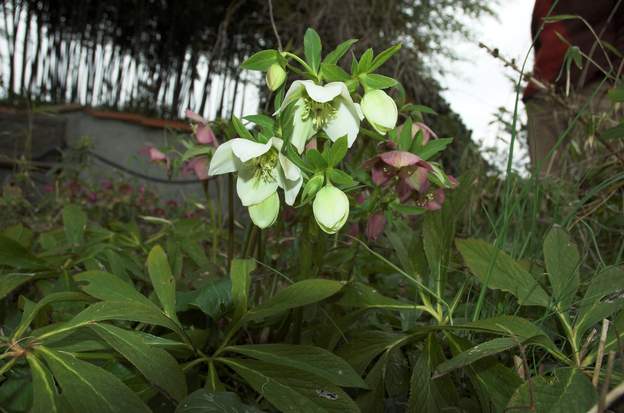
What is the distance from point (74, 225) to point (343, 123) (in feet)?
1.61

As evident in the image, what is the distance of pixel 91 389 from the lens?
0.40m

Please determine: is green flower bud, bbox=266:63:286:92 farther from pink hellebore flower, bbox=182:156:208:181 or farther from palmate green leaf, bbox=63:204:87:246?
palmate green leaf, bbox=63:204:87:246

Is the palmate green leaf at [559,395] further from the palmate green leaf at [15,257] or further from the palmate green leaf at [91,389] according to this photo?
the palmate green leaf at [15,257]

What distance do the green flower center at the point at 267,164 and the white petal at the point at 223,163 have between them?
0.08 feet

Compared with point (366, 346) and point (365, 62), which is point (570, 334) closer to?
point (366, 346)

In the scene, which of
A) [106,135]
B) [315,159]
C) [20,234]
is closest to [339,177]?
[315,159]

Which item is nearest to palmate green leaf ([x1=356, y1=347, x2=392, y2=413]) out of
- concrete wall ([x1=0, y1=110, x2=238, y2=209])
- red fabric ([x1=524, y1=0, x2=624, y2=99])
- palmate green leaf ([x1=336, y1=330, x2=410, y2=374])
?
palmate green leaf ([x1=336, y1=330, x2=410, y2=374])

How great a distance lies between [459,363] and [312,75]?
0.87ft

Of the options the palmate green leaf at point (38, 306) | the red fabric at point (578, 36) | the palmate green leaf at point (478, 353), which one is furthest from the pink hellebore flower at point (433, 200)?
the red fabric at point (578, 36)

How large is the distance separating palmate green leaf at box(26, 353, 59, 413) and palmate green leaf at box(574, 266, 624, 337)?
421mm

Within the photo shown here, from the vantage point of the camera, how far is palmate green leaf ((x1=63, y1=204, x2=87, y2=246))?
0.80m

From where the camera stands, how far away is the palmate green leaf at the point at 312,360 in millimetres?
457

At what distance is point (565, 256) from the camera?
55 centimetres

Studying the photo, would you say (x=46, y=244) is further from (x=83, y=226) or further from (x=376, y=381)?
(x=376, y=381)
